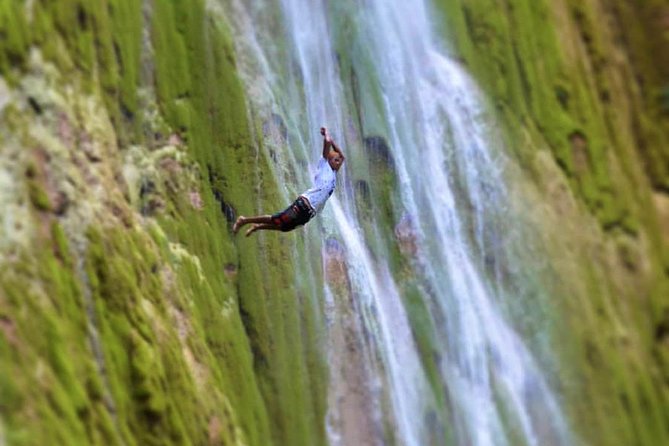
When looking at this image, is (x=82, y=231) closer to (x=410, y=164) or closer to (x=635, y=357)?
(x=410, y=164)

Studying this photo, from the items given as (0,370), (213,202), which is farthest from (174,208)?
(0,370)

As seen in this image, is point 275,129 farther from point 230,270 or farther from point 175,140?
point 230,270

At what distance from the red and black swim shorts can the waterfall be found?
2.01 m

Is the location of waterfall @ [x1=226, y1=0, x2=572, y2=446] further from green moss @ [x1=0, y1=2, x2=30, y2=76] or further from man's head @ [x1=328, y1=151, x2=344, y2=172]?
green moss @ [x1=0, y1=2, x2=30, y2=76]

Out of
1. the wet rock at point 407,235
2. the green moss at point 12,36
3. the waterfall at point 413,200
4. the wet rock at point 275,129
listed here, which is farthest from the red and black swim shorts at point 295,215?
the wet rock at point 407,235

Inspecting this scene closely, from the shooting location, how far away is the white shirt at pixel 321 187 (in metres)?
8.92

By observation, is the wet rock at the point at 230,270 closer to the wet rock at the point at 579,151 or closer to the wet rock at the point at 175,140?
the wet rock at the point at 175,140

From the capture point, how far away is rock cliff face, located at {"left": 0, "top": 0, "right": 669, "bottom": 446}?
29.1 ft

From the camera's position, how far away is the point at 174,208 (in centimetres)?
1115

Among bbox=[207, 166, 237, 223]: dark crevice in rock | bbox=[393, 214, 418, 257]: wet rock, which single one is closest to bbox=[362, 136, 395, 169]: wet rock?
bbox=[393, 214, 418, 257]: wet rock

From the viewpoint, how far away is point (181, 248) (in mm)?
11078

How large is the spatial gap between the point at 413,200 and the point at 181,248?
4173 millimetres

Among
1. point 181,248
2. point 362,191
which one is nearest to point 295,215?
point 181,248

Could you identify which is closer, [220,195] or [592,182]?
[220,195]
